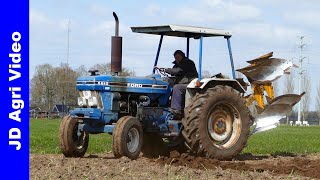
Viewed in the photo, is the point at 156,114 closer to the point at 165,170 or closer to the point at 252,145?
the point at 165,170

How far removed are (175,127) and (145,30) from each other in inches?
85.6

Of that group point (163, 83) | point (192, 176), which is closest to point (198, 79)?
point (163, 83)

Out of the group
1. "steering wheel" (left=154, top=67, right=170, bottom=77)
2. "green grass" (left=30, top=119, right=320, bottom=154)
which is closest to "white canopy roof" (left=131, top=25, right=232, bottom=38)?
"steering wheel" (left=154, top=67, right=170, bottom=77)

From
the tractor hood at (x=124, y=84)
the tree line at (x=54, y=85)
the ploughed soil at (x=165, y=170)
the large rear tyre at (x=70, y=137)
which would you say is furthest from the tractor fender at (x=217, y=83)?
the tree line at (x=54, y=85)

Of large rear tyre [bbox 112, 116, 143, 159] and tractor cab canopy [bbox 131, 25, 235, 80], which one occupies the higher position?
tractor cab canopy [bbox 131, 25, 235, 80]

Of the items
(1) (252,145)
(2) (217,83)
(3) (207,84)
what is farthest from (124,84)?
(1) (252,145)

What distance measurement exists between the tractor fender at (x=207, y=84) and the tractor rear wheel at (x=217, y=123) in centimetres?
16

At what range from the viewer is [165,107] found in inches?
446

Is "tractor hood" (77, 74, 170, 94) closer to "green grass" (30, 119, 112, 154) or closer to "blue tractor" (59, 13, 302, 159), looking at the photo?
"blue tractor" (59, 13, 302, 159)

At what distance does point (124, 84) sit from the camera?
10672mm

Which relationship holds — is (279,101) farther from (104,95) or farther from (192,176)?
(192,176)

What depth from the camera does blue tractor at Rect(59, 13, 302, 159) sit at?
10.3 metres

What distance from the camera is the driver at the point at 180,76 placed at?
1102 centimetres

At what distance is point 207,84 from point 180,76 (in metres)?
0.55
